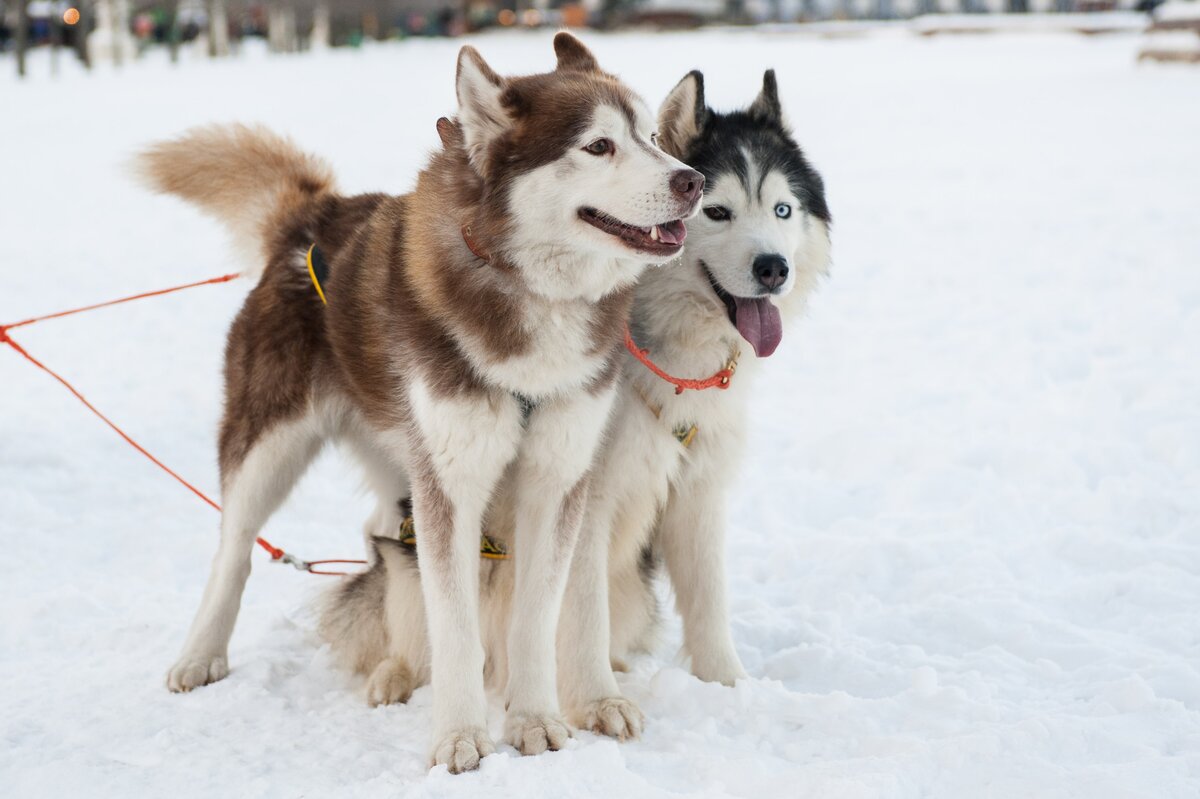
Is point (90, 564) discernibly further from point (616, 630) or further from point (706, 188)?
point (706, 188)

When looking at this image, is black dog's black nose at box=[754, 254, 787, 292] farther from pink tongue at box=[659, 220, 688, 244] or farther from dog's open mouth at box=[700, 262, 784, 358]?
pink tongue at box=[659, 220, 688, 244]

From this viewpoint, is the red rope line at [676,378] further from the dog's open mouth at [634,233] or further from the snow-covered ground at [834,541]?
the snow-covered ground at [834,541]

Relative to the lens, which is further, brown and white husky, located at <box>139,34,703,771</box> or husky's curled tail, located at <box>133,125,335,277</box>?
husky's curled tail, located at <box>133,125,335,277</box>

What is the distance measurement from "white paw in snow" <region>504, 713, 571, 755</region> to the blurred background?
21814mm

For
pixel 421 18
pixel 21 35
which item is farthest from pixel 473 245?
pixel 421 18

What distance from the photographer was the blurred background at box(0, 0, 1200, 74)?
2666 centimetres

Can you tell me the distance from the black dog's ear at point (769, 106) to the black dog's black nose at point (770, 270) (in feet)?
2.07

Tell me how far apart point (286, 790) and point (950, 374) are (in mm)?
5139

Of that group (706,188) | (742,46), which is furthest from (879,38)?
(706,188)

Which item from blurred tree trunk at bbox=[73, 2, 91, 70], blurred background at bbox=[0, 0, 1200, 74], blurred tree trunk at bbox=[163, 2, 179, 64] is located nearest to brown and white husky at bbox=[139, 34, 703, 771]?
blurred background at bbox=[0, 0, 1200, 74]

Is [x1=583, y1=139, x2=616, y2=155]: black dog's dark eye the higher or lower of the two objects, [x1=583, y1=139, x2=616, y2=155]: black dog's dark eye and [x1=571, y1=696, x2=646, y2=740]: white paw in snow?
the higher

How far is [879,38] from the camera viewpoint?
125 ft

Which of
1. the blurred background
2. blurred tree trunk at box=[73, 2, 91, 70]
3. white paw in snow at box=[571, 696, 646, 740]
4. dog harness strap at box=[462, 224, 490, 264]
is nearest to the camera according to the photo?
dog harness strap at box=[462, 224, 490, 264]

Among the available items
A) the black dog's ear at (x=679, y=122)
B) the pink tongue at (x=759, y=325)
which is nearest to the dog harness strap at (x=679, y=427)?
the pink tongue at (x=759, y=325)
